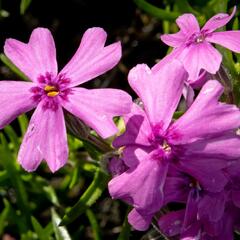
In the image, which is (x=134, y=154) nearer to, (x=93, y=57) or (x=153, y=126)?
(x=153, y=126)

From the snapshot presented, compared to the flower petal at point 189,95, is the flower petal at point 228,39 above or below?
above

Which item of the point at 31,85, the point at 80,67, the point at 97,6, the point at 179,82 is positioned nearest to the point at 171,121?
the point at 179,82

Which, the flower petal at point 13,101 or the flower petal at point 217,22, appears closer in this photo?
the flower petal at point 13,101

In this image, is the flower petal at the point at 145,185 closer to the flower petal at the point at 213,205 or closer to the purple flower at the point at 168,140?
the purple flower at the point at 168,140

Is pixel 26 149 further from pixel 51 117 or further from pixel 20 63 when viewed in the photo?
pixel 20 63

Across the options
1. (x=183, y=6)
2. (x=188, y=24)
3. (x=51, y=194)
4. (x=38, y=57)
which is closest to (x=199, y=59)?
(x=188, y=24)

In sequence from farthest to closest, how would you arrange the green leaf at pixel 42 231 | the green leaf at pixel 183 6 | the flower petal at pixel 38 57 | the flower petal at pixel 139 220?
the green leaf at pixel 183 6
the green leaf at pixel 42 231
the flower petal at pixel 38 57
the flower petal at pixel 139 220


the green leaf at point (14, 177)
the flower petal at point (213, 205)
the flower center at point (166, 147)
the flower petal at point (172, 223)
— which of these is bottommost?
the green leaf at point (14, 177)

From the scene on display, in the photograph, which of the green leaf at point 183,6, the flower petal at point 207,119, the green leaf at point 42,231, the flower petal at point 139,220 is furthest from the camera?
the green leaf at point 183,6

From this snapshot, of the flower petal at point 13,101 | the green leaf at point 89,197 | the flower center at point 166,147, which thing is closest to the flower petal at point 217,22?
the flower center at point 166,147
